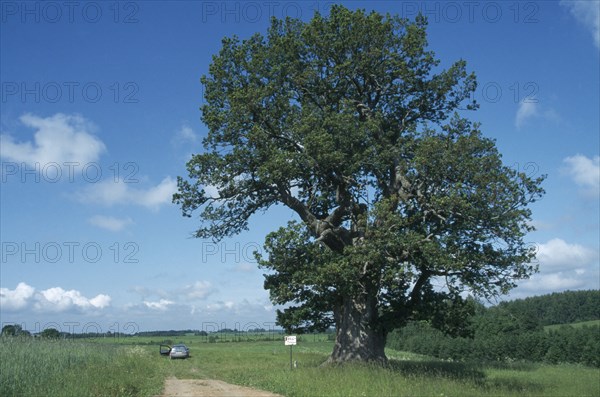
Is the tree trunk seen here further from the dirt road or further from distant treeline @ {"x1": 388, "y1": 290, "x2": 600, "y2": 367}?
the dirt road

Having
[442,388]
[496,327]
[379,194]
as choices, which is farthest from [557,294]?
[442,388]

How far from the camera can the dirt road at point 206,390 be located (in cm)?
1778

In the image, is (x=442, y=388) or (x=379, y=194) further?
(x=379, y=194)

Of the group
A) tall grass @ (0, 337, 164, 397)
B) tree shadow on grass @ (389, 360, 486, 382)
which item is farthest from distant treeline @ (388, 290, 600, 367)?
tall grass @ (0, 337, 164, 397)

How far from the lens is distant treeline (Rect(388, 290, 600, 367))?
6150 cm

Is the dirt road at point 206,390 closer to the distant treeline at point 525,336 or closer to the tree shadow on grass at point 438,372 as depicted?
the tree shadow on grass at point 438,372

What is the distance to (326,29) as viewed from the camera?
27.5 m

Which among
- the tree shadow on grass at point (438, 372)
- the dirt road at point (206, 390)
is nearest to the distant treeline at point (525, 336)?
the tree shadow on grass at point (438, 372)

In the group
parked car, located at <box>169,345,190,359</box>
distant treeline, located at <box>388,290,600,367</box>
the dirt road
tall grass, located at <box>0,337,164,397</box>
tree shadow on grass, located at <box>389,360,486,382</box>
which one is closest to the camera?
tall grass, located at <box>0,337,164,397</box>

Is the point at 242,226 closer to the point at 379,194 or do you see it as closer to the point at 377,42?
the point at 379,194

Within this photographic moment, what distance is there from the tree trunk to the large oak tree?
57 mm

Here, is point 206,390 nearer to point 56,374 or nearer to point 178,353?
point 56,374

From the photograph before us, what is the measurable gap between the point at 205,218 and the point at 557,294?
110 meters

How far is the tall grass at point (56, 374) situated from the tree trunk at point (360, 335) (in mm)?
9763
